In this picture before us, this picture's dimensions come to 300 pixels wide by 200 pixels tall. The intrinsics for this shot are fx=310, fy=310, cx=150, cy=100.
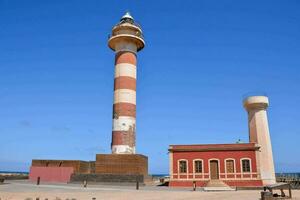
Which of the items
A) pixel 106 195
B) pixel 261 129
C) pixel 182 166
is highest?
pixel 261 129

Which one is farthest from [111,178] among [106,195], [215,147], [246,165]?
[246,165]

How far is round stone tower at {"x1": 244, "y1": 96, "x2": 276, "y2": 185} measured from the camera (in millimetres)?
32219

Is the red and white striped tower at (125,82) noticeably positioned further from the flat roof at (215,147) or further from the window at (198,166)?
the window at (198,166)

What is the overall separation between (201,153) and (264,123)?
8.49m

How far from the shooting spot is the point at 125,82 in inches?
1307

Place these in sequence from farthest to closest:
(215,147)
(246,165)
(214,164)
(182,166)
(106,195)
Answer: (182,166) < (215,147) < (214,164) < (246,165) < (106,195)

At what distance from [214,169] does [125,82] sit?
12.7 m

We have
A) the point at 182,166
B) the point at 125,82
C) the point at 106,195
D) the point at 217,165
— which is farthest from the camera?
the point at 125,82

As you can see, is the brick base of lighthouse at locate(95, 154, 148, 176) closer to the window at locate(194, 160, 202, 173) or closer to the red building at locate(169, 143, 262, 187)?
the red building at locate(169, 143, 262, 187)

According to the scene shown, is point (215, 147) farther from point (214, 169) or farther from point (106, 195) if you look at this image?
point (106, 195)

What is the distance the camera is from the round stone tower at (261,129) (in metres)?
32.2

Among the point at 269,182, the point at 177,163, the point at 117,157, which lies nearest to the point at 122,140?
the point at 117,157

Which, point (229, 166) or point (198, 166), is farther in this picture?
point (198, 166)

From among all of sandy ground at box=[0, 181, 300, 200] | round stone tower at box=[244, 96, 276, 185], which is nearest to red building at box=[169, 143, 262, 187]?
round stone tower at box=[244, 96, 276, 185]
